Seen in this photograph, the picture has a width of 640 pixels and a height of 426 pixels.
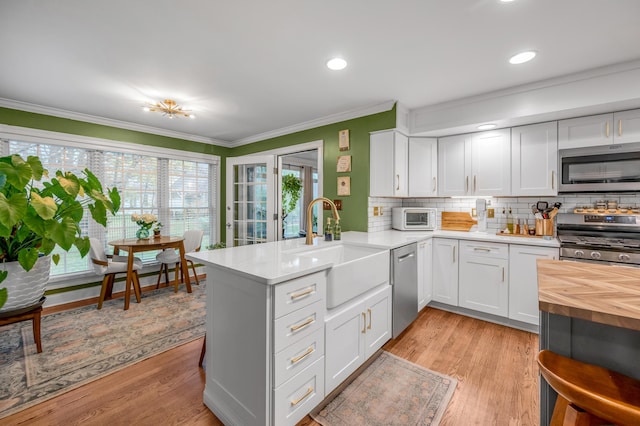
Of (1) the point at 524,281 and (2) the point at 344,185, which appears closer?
(1) the point at 524,281

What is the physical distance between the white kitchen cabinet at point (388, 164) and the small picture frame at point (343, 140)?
0.32 m

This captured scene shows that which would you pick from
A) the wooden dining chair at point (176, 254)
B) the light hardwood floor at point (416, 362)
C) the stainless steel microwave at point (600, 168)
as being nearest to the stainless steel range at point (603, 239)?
the stainless steel microwave at point (600, 168)

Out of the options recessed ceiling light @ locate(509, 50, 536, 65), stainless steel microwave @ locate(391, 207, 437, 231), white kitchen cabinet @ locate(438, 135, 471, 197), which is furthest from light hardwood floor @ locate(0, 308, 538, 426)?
Result: recessed ceiling light @ locate(509, 50, 536, 65)

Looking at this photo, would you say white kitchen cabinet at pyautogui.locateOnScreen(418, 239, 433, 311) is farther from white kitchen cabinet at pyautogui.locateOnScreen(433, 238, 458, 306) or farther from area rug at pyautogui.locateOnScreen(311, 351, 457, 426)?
area rug at pyautogui.locateOnScreen(311, 351, 457, 426)

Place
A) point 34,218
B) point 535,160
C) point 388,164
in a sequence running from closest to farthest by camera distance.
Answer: point 34,218
point 535,160
point 388,164

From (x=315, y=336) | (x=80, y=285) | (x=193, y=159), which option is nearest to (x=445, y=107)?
(x=315, y=336)

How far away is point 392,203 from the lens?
374 cm

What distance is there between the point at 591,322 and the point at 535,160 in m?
2.30

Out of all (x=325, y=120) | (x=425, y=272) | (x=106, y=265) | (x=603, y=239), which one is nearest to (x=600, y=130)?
(x=603, y=239)

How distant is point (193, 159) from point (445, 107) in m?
3.85

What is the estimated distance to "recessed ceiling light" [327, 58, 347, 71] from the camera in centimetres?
214

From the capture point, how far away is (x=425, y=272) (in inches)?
117

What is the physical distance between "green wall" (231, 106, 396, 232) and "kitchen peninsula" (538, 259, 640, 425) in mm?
2239

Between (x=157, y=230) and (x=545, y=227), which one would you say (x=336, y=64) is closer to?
(x=545, y=227)
